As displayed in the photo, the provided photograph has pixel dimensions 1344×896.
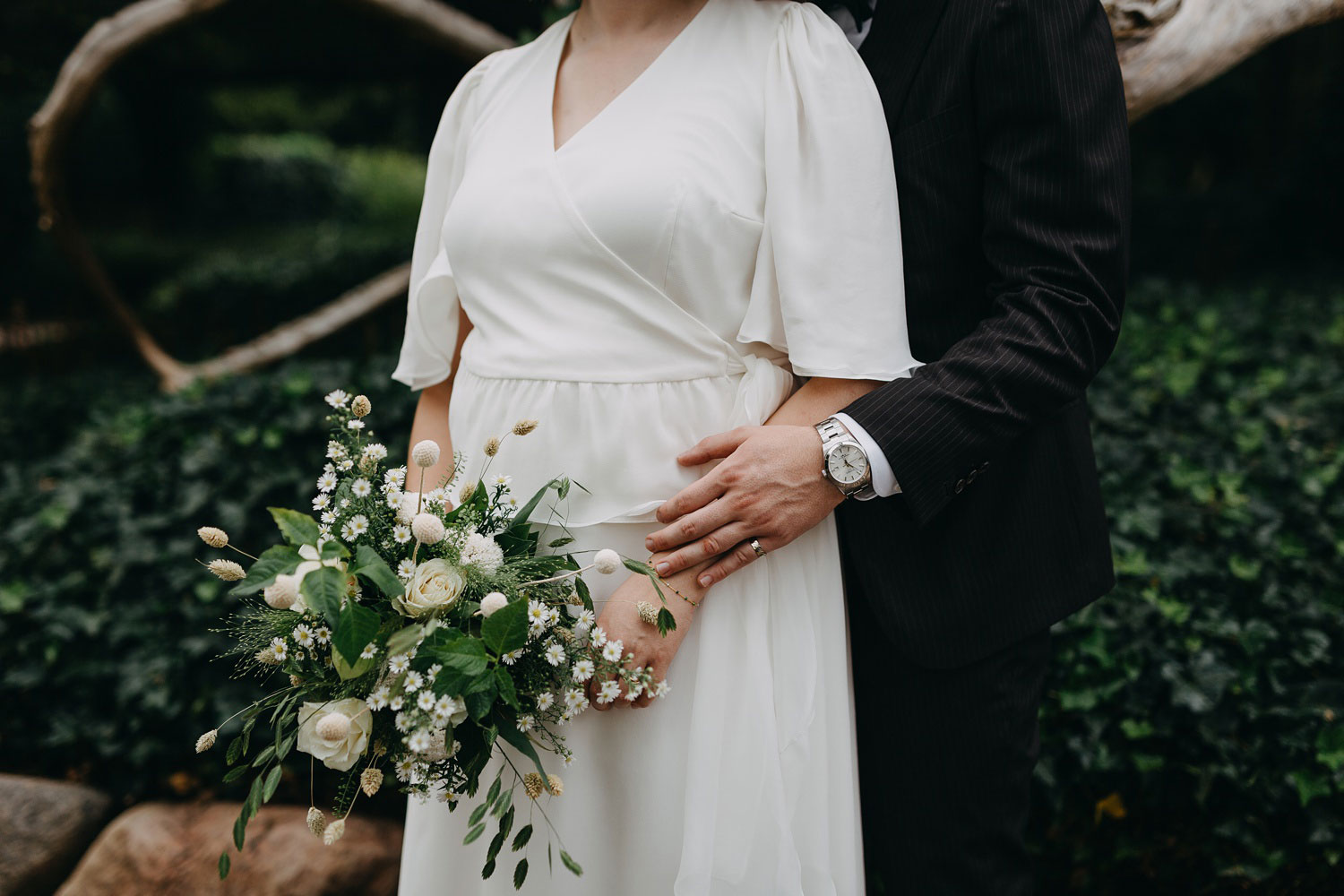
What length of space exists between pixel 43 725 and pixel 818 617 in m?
2.82

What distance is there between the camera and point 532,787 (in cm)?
137

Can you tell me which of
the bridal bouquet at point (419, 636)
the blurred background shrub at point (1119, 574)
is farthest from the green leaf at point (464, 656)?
the blurred background shrub at point (1119, 574)

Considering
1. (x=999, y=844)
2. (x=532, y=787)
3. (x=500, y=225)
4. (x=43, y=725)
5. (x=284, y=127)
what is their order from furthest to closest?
(x=284, y=127)
(x=43, y=725)
(x=999, y=844)
(x=500, y=225)
(x=532, y=787)

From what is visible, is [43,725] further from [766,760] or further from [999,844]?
[999,844]

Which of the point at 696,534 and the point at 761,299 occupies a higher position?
the point at 761,299

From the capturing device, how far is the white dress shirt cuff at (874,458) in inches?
56.5

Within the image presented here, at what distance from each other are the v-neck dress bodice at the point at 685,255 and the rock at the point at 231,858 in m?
1.70

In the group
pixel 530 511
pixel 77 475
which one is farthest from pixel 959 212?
pixel 77 475

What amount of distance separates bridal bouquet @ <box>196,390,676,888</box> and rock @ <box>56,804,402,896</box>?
1.42 metres

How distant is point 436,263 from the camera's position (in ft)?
6.08

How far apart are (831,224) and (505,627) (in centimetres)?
80

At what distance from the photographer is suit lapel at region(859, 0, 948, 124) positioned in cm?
155

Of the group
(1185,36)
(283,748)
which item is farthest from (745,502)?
(1185,36)

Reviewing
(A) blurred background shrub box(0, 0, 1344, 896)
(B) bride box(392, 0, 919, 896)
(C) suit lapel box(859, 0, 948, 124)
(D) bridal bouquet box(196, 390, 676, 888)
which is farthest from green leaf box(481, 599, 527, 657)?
(A) blurred background shrub box(0, 0, 1344, 896)
